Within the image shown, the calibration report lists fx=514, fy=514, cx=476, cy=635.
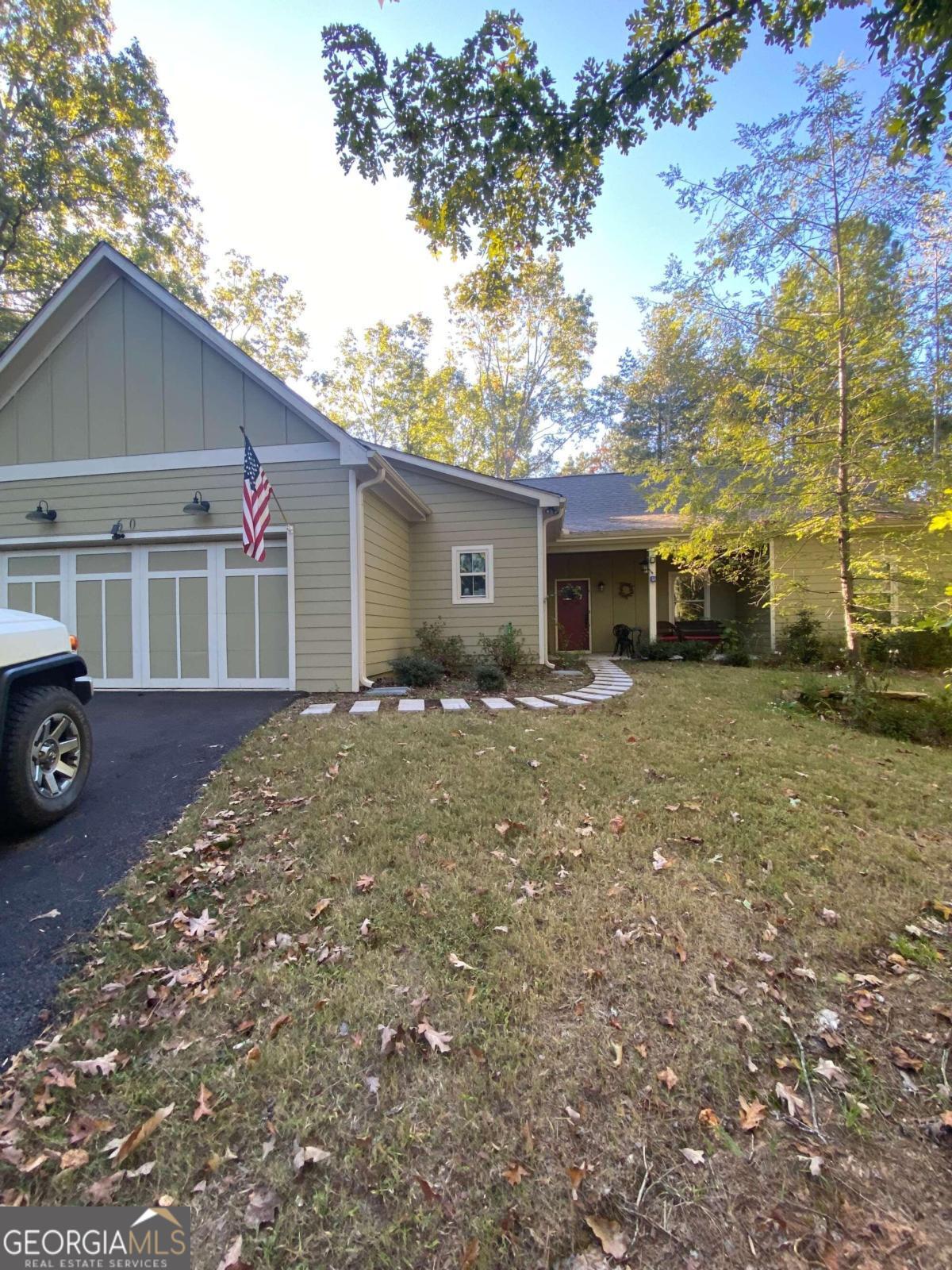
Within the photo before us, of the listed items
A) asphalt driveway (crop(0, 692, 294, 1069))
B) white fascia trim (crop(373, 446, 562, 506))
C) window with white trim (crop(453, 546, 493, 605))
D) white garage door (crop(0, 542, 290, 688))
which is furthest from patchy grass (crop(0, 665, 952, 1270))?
white fascia trim (crop(373, 446, 562, 506))

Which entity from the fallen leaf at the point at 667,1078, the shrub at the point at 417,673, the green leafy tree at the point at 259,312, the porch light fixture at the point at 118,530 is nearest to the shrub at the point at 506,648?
the shrub at the point at 417,673

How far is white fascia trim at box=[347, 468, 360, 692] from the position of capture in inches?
281

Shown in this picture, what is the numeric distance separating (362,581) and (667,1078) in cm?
661

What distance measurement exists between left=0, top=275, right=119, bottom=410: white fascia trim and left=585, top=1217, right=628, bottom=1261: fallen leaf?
10502 millimetres

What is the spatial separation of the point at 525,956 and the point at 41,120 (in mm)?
19574

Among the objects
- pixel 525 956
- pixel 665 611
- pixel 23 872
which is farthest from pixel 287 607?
pixel 665 611

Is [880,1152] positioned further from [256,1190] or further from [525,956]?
[256,1190]

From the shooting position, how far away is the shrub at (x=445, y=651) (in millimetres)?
9180

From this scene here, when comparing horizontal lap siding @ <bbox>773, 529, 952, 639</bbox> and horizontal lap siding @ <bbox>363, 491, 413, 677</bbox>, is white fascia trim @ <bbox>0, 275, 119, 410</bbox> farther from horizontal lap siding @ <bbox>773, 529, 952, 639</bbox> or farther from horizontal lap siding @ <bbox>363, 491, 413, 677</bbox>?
horizontal lap siding @ <bbox>773, 529, 952, 639</bbox>

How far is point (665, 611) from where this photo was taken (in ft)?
44.5

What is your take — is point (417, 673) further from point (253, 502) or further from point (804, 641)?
point (804, 641)

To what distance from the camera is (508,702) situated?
671 cm

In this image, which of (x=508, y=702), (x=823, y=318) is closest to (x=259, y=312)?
(x=823, y=318)

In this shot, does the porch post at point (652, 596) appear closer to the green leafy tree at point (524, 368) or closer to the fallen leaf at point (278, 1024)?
the fallen leaf at point (278, 1024)
